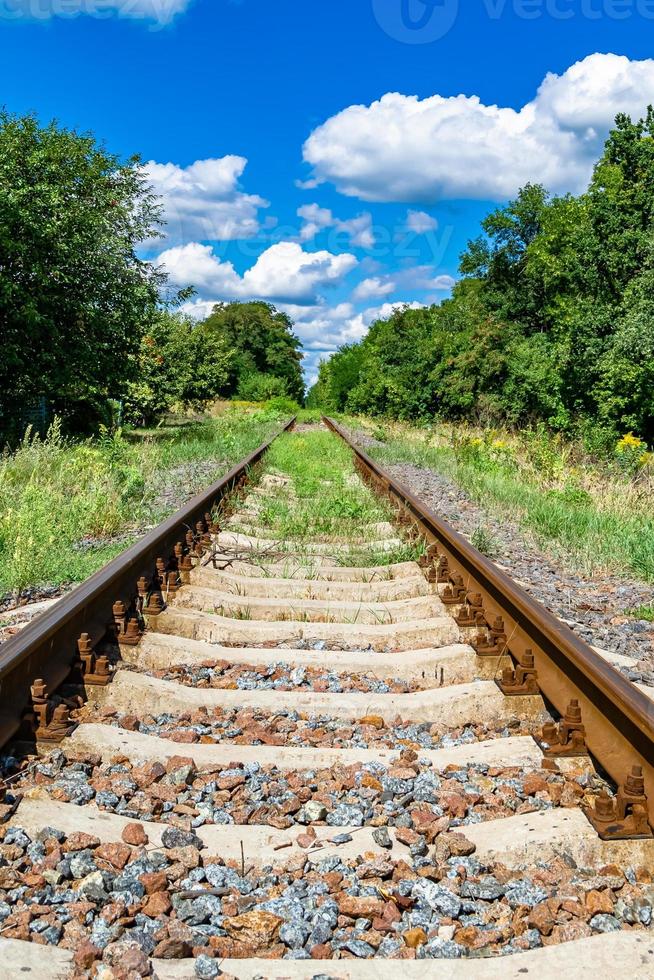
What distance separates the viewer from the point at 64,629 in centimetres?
Result: 333

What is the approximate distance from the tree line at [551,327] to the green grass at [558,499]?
6002 mm

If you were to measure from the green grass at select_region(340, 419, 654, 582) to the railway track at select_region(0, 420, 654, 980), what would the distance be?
244cm

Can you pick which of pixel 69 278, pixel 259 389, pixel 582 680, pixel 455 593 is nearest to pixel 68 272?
pixel 69 278

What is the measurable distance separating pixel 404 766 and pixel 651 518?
21.2ft

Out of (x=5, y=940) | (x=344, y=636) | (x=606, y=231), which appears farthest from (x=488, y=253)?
(x=5, y=940)

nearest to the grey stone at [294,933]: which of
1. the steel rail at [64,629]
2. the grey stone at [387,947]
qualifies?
the grey stone at [387,947]

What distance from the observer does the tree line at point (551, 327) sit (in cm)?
2136

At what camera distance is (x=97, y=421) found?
1888 centimetres

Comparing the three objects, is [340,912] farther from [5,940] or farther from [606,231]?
[606,231]

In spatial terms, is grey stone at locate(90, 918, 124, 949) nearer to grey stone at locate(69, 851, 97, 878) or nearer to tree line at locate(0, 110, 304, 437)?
grey stone at locate(69, 851, 97, 878)

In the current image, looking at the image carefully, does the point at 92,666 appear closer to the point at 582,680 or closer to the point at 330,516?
the point at 582,680

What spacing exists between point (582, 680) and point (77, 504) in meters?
4.93

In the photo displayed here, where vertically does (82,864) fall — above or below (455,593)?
below

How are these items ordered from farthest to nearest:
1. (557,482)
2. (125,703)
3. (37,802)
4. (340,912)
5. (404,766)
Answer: (557,482), (125,703), (404,766), (37,802), (340,912)
